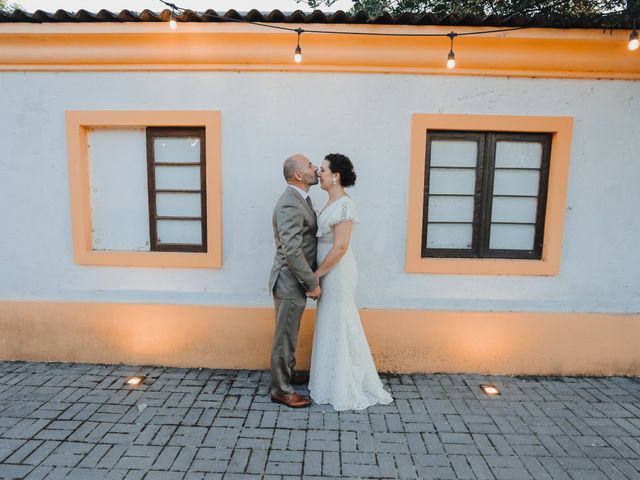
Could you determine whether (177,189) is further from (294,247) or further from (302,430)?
(302,430)

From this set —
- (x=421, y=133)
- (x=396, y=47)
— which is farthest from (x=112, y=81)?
(x=421, y=133)

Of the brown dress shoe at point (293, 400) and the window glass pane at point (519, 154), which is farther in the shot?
the window glass pane at point (519, 154)

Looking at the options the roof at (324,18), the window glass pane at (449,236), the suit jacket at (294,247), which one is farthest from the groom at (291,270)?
the window glass pane at (449,236)

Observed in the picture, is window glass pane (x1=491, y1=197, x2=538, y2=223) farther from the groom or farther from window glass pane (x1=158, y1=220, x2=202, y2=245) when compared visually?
window glass pane (x1=158, y1=220, x2=202, y2=245)

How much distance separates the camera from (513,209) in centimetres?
445

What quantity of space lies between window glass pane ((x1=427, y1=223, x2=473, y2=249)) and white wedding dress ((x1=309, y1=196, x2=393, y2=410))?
123cm

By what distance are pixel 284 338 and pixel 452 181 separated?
2.51 metres

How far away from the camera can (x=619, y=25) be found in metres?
3.74

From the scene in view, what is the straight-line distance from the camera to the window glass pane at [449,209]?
4.42 meters

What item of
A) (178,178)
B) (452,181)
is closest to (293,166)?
(178,178)

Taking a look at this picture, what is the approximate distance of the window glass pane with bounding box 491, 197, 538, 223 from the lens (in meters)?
4.43

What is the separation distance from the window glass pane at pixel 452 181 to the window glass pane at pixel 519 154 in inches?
14.0

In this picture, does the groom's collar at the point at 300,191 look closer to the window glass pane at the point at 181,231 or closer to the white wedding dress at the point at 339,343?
the white wedding dress at the point at 339,343

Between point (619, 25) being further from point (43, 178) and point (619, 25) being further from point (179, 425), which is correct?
point (43, 178)
